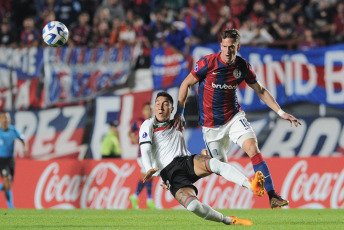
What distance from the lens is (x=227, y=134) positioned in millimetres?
8867

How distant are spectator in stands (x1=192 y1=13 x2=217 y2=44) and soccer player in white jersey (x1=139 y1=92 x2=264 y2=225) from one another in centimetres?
868

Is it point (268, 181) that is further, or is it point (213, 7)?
point (213, 7)

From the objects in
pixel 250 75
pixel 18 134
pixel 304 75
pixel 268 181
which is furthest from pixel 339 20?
pixel 268 181

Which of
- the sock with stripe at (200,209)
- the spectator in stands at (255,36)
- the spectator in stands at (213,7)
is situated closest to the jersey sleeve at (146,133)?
the sock with stripe at (200,209)

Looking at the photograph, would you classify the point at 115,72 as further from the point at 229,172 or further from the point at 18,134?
the point at 229,172

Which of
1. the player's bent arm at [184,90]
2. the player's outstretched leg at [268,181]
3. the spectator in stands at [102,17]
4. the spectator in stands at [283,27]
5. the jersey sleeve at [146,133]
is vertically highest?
the spectator in stands at [102,17]

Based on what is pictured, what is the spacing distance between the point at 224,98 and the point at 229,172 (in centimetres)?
177

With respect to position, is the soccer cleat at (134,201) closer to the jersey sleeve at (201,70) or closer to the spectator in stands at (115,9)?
the jersey sleeve at (201,70)

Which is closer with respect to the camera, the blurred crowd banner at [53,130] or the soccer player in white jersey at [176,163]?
the soccer player in white jersey at [176,163]

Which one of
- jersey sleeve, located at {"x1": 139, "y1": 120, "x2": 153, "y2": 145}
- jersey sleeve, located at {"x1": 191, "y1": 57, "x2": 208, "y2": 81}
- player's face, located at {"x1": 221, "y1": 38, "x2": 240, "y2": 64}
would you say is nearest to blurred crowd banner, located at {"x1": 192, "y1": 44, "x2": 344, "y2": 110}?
jersey sleeve, located at {"x1": 191, "y1": 57, "x2": 208, "y2": 81}

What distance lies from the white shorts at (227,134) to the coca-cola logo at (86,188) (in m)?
5.80

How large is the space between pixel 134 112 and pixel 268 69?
3.12m

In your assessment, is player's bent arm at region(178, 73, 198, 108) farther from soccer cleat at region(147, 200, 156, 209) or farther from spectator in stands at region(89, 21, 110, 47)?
spectator in stands at region(89, 21, 110, 47)

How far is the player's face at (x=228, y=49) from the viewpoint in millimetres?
8180
